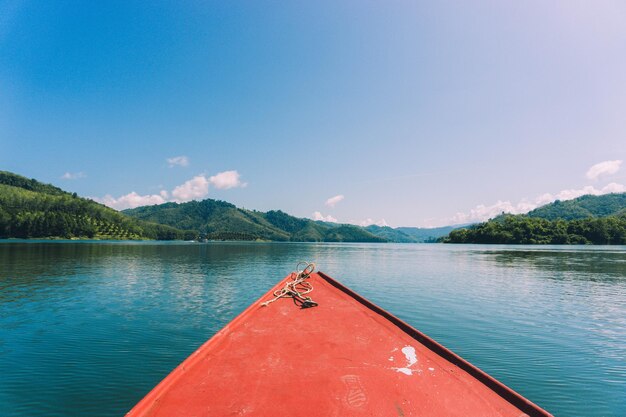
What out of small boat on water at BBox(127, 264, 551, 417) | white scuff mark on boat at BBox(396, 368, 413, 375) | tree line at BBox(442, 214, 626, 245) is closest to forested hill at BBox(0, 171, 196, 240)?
small boat on water at BBox(127, 264, 551, 417)

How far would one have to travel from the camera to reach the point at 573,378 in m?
9.56

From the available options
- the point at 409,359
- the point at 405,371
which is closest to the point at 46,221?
the point at 409,359

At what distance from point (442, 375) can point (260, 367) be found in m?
3.40

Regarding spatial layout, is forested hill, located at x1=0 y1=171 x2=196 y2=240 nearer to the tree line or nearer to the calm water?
the calm water

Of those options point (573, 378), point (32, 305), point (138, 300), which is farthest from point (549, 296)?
point (32, 305)

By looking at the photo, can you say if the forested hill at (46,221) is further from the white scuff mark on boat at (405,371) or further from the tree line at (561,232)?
the tree line at (561,232)

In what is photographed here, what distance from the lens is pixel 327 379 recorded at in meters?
5.24

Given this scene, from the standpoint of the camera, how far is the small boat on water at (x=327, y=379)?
435cm

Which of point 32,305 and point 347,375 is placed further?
point 32,305

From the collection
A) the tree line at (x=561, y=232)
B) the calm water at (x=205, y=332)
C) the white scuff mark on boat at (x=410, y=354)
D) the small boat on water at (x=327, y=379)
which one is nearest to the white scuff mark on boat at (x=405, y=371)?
the small boat on water at (x=327, y=379)

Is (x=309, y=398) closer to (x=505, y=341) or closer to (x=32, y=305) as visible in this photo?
(x=505, y=341)

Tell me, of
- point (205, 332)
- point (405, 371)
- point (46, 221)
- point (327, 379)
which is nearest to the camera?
point (327, 379)

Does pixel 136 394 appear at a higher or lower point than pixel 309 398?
lower

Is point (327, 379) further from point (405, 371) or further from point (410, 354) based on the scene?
point (410, 354)
